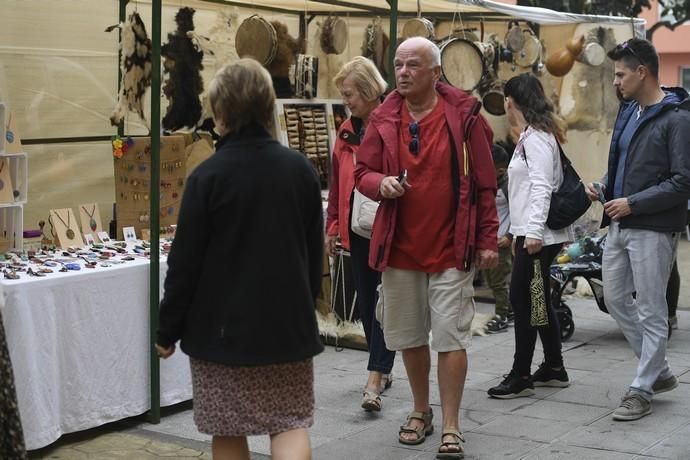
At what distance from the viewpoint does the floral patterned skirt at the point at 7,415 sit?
3561mm

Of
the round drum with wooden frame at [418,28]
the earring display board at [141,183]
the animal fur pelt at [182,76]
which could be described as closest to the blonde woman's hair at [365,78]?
the earring display board at [141,183]

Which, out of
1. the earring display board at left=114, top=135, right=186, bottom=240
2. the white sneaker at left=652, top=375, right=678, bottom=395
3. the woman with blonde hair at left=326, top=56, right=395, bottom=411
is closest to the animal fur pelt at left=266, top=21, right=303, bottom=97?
the earring display board at left=114, top=135, right=186, bottom=240

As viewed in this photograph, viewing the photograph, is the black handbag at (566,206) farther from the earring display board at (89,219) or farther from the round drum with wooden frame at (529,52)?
the round drum with wooden frame at (529,52)

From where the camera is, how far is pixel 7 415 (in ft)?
11.8

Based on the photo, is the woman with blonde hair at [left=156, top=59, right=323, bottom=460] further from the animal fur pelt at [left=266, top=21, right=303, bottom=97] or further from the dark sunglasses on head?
the animal fur pelt at [left=266, top=21, right=303, bottom=97]

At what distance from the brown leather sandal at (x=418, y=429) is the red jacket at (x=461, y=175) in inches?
30.1

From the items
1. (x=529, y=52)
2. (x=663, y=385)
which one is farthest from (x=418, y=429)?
(x=529, y=52)

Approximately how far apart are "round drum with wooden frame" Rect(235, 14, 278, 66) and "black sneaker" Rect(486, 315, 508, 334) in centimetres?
249

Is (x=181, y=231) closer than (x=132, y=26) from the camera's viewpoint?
Yes

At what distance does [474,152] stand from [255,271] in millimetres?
1716

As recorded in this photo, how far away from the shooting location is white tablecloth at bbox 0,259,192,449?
487cm

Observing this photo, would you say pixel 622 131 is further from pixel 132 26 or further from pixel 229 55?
pixel 229 55

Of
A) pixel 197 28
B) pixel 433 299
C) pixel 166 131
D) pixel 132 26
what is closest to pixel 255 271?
pixel 433 299

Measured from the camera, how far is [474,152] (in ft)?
16.0
